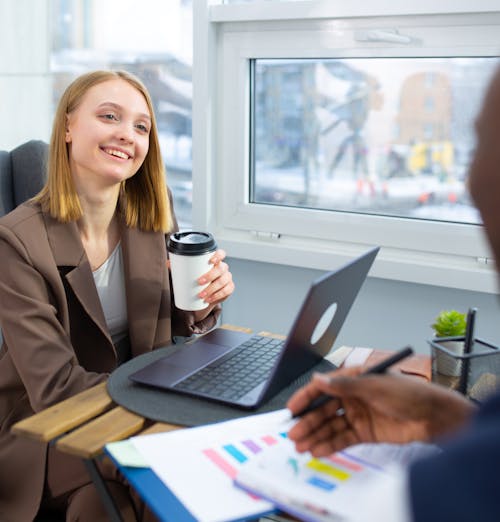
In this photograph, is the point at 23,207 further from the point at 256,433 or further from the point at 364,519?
the point at 364,519

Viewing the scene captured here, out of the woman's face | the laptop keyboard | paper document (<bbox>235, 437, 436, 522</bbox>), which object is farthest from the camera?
the woman's face

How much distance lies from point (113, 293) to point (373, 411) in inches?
37.4

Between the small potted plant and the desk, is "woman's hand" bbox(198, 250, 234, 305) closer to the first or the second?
the desk

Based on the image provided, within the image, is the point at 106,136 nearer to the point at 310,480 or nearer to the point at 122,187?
the point at 122,187

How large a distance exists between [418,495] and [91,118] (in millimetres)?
1364

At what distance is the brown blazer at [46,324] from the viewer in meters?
1.44

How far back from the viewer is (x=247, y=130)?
232 centimetres

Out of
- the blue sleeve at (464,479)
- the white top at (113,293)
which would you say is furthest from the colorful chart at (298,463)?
the white top at (113,293)

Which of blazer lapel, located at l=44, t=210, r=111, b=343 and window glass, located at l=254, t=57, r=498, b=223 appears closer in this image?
blazer lapel, located at l=44, t=210, r=111, b=343

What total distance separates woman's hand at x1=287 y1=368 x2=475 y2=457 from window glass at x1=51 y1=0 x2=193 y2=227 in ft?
5.29

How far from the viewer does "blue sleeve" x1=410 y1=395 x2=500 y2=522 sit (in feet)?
1.56

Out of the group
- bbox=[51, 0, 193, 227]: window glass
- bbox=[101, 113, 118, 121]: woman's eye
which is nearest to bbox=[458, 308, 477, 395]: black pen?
bbox=[101, 113, 118, 121]: woman's eye

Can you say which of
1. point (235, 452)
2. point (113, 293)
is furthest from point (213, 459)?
point (113, 293)

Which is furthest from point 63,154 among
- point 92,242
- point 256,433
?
point 256,433
